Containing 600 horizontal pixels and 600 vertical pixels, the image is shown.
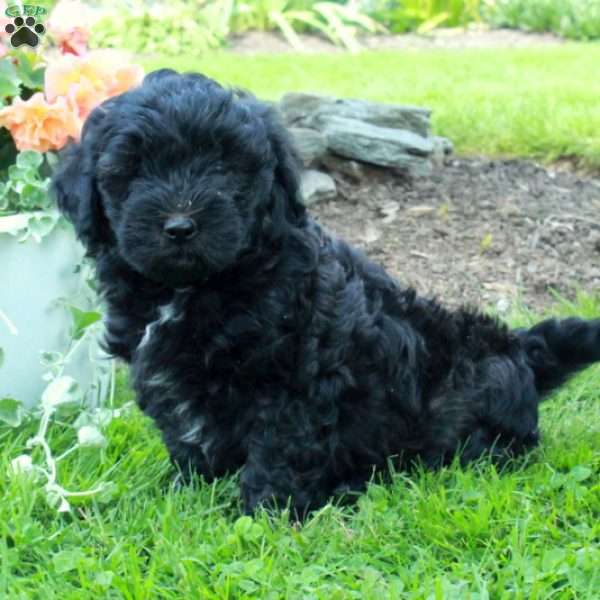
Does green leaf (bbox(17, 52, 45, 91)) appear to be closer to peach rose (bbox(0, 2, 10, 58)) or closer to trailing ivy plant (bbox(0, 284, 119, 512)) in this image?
peach rose (bbox(0, 2, 10, 58))

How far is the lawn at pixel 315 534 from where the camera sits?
8.59 ft

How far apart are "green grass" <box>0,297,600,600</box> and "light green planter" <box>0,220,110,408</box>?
0.39 m

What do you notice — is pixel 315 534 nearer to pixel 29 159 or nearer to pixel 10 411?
pixel 10 411

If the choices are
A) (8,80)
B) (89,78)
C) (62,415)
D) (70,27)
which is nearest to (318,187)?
(70,27)

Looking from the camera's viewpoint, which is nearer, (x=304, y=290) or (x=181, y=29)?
(x=304, y=290)

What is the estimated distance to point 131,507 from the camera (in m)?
3.15

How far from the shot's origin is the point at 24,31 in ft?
13.2

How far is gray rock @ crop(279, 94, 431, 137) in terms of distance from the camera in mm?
6934

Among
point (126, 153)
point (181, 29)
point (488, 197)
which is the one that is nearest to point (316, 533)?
point (126, 153)

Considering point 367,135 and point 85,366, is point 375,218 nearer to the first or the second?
point 367,135

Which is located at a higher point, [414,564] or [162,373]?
[162,373]

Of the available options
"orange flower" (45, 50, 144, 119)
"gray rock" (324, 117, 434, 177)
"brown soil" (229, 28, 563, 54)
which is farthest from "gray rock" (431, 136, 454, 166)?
"brown soil" (229, 28, 563, 54)

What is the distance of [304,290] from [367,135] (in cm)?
353

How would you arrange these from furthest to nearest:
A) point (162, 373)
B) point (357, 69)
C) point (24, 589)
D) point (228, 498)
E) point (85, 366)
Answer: point (357, 69)
point (85, 366)
point (228, 498)
point (162, 373)
point (24, 589)
